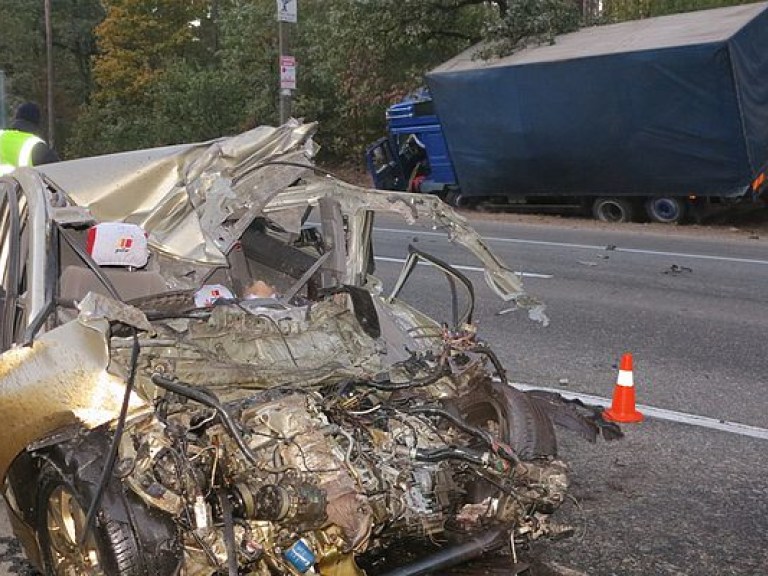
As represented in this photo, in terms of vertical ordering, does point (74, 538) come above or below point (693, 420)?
above

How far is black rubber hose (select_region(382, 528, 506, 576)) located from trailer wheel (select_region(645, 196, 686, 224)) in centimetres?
1405

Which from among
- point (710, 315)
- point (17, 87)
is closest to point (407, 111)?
point (710, 315)

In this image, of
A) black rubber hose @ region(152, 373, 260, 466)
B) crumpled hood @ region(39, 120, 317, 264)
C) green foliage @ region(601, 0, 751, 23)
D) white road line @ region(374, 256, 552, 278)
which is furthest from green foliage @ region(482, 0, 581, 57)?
black rubber hose @ region(152, 373, 260, 466)

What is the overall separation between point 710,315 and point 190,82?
2612 centimetres

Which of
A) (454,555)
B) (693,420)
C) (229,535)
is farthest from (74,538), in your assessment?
(693,420)

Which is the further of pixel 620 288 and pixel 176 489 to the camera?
pixel 620 288

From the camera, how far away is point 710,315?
27.7 feet

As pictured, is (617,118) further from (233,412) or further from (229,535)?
(229,535)

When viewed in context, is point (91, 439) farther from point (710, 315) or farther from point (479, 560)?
point (710, 315)

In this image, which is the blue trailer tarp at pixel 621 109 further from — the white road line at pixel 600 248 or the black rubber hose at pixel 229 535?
the black rubber hose at pixel 229 535

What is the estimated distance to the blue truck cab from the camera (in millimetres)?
19844

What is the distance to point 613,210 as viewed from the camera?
17328 millimetres

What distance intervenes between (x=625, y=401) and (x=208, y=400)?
322 cm

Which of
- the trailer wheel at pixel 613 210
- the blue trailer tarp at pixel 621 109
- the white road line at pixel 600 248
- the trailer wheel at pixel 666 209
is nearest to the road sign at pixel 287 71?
the blue trailer tarp at pixel 621 109
